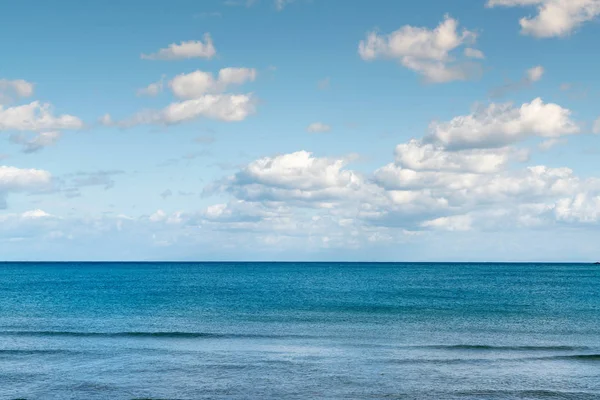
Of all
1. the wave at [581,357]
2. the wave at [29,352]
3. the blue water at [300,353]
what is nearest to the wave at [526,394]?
the blue water at [300,353]

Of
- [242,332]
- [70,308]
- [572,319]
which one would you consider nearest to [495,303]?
[572,319]

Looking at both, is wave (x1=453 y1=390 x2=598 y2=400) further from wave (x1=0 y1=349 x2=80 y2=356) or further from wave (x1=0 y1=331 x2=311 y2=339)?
wave (x1=0 y1=349 x2=80 y2=356)

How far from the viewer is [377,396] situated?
31719 millimetres

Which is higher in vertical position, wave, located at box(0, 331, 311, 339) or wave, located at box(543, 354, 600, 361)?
wave, located at box(543, 354, 600, 361)

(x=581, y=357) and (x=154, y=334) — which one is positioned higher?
(x=581, y=357)

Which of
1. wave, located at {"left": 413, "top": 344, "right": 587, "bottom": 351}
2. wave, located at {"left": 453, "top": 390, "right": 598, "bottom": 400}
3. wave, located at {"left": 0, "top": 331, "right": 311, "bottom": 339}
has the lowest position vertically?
wave, located at {"left": 0, "top": 331, "right": 311, "bottom": 339}

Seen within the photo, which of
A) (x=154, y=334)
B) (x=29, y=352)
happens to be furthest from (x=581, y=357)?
(x=29, y=352)

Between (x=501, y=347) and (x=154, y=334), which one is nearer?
(x=501, y=347)

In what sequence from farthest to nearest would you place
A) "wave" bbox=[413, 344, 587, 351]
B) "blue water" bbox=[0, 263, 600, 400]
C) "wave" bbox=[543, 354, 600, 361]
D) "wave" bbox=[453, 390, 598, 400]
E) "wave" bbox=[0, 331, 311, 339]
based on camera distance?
"wave" bbox=[0, 331, 311, 339] → "wave" bbox=[413, 344, 587, 351] → "wave" bbox=[543, 354, 600, 361] → "blue water" bbox=[0, 263, 600, 400] → "wave" bbox=[453, 390, 598, 400]

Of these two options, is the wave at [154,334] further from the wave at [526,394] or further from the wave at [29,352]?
the wave at [526,394]

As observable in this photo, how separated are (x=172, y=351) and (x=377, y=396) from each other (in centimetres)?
1903

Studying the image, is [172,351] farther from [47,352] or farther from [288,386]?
[288,386]

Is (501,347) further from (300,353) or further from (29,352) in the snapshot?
(29,352)

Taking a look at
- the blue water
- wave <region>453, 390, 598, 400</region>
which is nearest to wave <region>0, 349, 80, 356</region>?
the blue water
